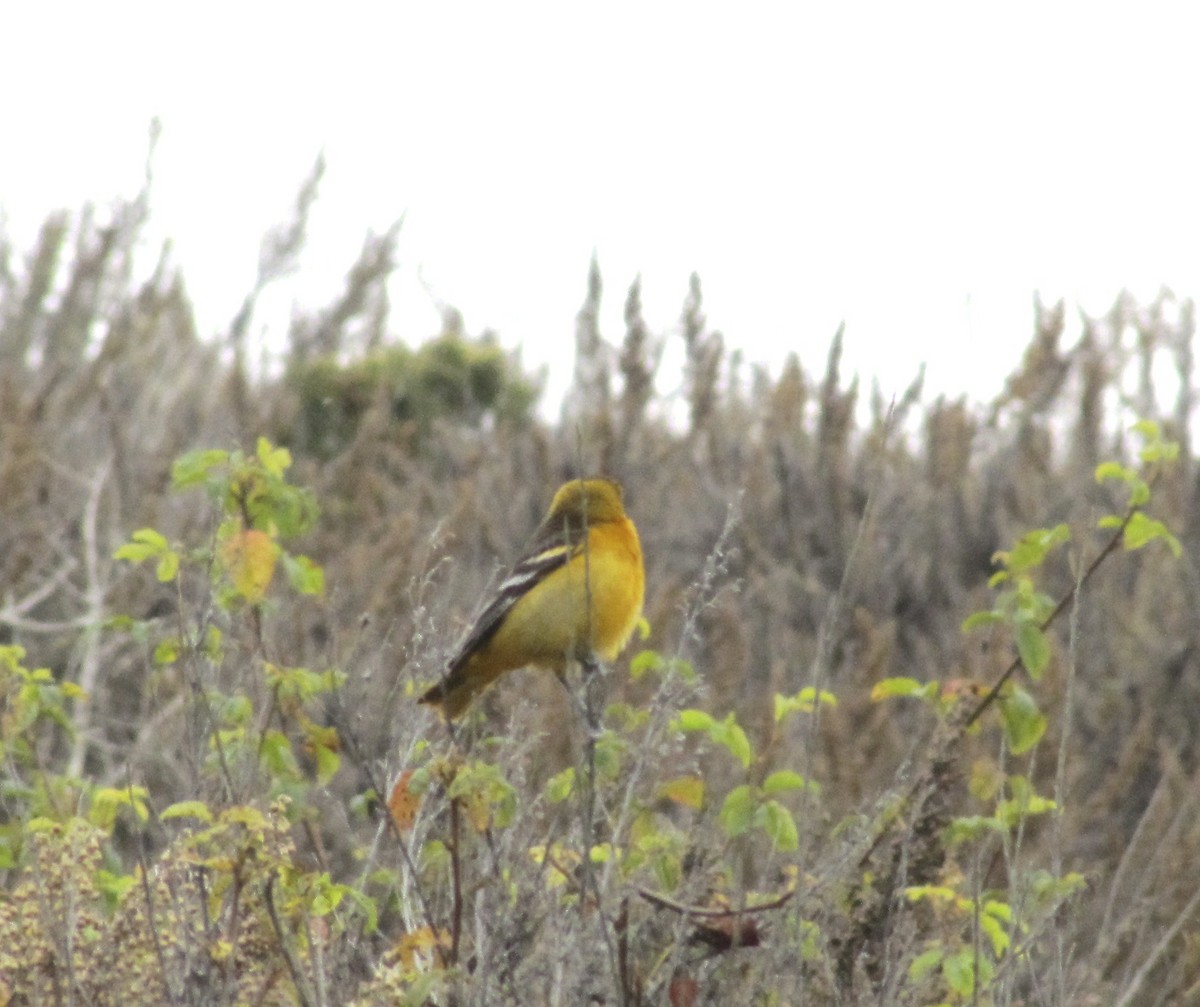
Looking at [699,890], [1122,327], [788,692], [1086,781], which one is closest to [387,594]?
[788,692]

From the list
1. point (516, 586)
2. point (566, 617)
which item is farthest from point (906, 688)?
point (516, 586)

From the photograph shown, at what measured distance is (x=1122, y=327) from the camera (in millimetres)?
11758

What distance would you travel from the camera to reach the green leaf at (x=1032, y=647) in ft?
12.0

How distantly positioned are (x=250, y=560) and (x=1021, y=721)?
1456 mm

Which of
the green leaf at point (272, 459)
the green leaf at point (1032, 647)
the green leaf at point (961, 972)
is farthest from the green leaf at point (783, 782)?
the green leaf at point (272, 459)

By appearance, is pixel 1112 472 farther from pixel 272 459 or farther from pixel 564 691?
pixel 564 691

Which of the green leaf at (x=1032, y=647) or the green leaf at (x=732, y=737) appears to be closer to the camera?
the green leaf at (x=732, y=737)

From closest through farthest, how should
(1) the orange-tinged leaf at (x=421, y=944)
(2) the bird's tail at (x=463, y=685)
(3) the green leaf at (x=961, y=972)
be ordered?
(1) the orange-tinged leaf at (x=421, y=944) < (3) the green leaf at (x=961, y=972) < (2) the bird's tail at (x=463, y=685)

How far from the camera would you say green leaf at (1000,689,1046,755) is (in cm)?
372

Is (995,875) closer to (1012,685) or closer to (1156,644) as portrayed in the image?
(1012,685)

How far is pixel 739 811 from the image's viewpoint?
347 centimetres

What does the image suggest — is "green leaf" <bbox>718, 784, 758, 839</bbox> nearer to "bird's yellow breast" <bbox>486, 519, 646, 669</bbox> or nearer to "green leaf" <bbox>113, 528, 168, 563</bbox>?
"green leaf" <bbox>113, 528, 168, 563</bbox>

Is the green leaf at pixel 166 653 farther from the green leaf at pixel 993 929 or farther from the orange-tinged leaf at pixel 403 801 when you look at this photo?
the green leaf at pixel 993 929

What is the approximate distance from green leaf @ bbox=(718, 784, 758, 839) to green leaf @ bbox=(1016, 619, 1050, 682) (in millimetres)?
579
